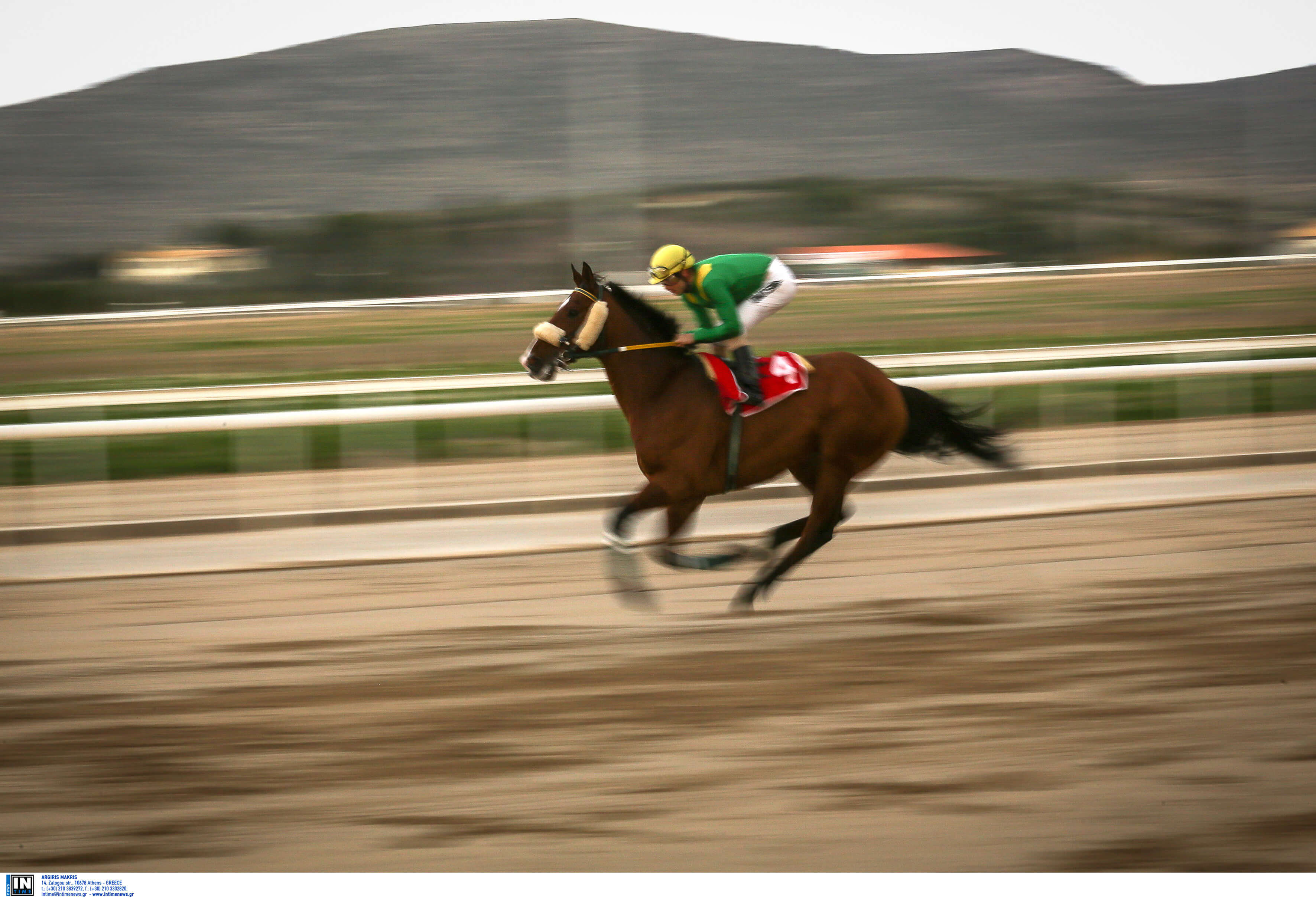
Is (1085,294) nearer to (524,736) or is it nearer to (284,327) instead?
(284,327)

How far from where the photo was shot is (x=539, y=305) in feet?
52.6

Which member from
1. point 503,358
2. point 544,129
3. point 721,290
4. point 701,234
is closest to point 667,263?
point 721,290

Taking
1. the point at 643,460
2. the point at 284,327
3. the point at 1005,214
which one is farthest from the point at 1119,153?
the point at 643,460

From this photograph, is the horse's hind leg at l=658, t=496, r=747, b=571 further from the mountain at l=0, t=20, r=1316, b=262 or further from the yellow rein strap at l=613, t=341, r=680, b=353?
the mountain at l=0, t=20, r=1316, b=262

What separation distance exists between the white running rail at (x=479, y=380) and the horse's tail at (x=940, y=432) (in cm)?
447

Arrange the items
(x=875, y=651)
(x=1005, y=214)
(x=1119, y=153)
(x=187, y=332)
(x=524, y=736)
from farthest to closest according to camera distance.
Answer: (x=1119, y=153) → (x=1005, y=214) → (x=187, y=332) → (x=875, y=651) → (x=524, y=736)

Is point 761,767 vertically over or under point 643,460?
under

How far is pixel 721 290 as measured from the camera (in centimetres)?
459

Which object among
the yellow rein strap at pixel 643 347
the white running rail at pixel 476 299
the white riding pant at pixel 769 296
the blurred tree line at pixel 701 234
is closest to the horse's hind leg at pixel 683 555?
the yellow rein strap at pixel 643 347

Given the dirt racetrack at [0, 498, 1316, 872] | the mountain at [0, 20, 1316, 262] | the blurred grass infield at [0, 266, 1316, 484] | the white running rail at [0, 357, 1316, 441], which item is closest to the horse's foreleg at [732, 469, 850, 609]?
the dirt racetrack at [0, 498, 1316, 872]

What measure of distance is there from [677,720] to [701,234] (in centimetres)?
1626

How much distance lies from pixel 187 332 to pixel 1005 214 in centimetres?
1408

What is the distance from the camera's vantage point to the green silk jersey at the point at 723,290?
15.0 ft

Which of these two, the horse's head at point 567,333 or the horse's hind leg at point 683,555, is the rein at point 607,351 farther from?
the horse's hind leg at point 683,555
